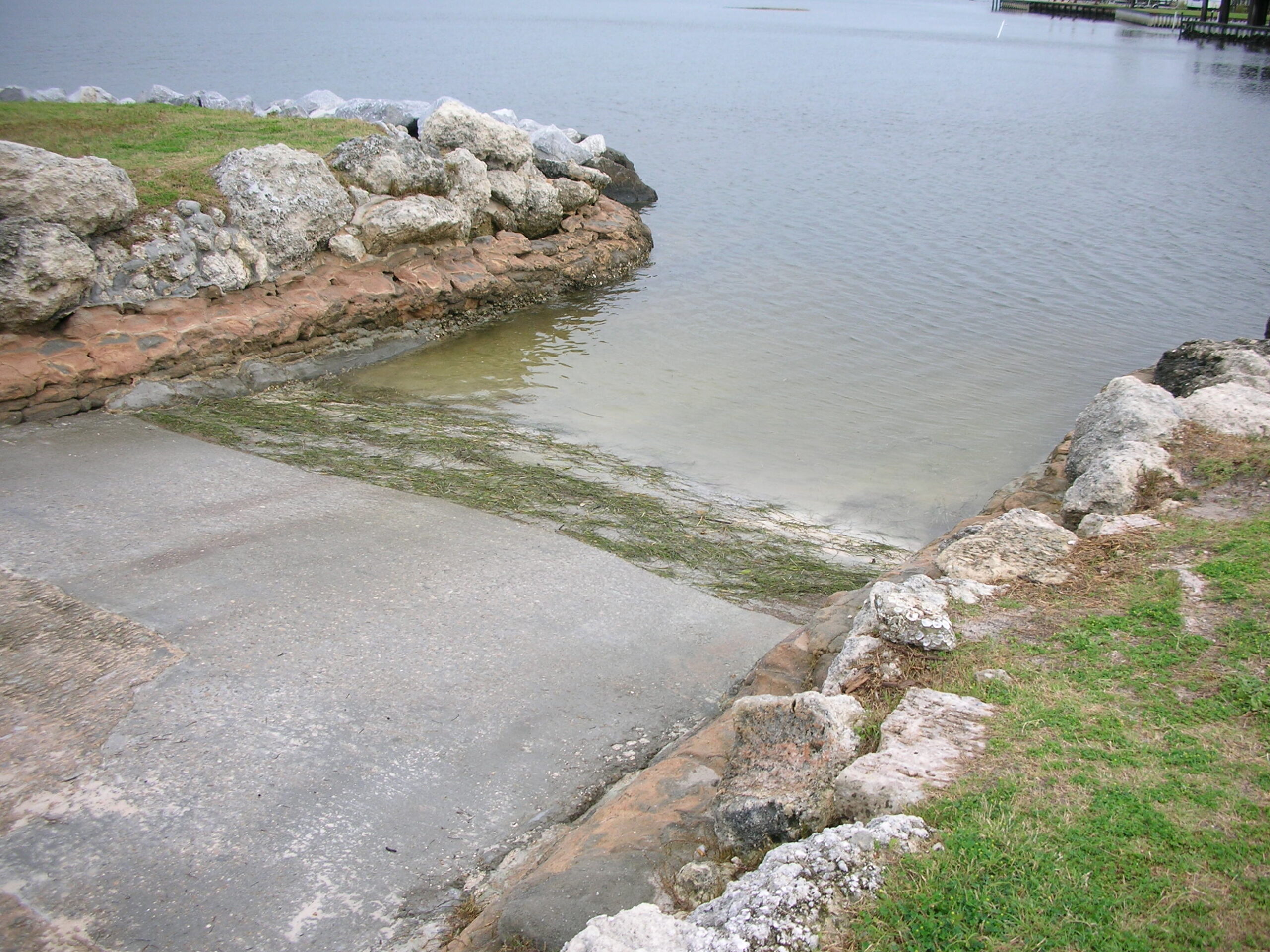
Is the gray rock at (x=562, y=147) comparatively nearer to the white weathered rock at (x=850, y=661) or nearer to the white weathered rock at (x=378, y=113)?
the white weathered rock at (x=378, y=113)

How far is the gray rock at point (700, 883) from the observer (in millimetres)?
3357

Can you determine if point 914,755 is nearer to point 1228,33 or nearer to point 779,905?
point 779,905

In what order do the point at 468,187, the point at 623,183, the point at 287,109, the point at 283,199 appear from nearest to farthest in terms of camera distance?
the point at 283,199, the point at 468,187, the point at 287,109, the point at 623,183

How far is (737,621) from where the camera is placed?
622 centimetres

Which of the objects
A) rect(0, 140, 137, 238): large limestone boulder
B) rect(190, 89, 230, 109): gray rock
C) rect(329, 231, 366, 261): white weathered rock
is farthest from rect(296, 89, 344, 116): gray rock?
rect(0, 140, 137, 238): large limestone boulder

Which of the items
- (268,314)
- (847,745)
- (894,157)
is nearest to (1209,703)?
(847,745)

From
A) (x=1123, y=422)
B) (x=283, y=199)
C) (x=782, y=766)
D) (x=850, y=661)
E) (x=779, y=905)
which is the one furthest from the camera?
(x=283, y=199)

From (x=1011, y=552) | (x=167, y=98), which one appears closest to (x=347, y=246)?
(x=1011, y=552)

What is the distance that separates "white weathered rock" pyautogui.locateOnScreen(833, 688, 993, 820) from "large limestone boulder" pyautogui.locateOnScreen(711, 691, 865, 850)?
123mm

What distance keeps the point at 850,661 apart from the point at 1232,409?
4274mm

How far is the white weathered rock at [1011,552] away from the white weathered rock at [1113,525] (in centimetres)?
16

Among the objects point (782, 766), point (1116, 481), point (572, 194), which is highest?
point (572, 194)

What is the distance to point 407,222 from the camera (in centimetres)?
1226

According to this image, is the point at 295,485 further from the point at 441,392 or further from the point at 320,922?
the point at 320,922
